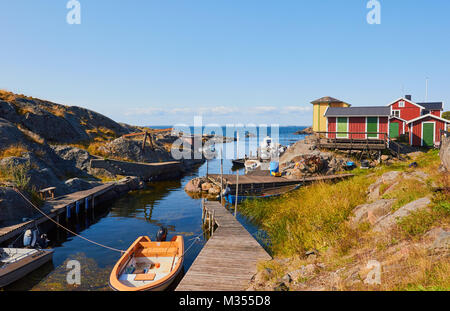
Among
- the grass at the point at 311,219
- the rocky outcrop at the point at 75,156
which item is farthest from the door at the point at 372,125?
the rocky outcrop at the point at 75,156

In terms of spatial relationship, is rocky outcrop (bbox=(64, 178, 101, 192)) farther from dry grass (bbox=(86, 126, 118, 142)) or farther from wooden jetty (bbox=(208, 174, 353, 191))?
dry grass (bbox=(86, 126, 118, 142))

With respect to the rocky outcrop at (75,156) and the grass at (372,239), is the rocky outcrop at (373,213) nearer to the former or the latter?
the grass at (372,239)

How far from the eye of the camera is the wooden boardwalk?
9.02 metres

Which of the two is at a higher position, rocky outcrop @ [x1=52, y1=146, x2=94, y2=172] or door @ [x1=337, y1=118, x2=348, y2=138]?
door @ [x1=337, y1=118, x2=348, y2=138]

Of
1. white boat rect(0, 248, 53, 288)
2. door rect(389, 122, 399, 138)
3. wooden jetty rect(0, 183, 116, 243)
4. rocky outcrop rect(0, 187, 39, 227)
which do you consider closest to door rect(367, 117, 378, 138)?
door rect(389, 122, 399, 138)

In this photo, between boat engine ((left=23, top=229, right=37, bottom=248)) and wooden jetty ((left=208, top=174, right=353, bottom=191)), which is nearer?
boat engine ((left=23, top=229, right=37, bottom=248))

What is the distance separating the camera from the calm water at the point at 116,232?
12.7 meters

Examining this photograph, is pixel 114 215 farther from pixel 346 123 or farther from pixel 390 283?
pixel 346 123

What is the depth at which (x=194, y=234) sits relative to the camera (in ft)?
62.2

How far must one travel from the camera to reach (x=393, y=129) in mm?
38031

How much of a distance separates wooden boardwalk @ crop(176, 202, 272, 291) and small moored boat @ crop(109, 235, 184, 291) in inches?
61.6

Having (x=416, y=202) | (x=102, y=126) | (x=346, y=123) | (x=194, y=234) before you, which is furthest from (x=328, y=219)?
(x=102, y=126)

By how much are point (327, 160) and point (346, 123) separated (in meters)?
7.78

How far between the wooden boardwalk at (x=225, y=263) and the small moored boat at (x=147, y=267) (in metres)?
1.56
